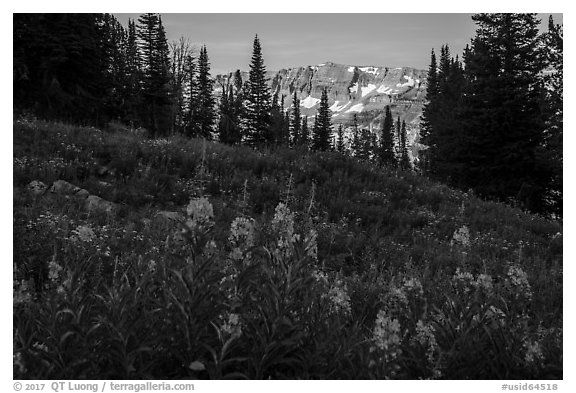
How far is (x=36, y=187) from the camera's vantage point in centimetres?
793

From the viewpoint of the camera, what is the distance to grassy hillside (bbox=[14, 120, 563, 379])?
2553 millimetres

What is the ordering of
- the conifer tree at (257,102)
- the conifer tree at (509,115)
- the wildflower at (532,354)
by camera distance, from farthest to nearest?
the conifer tree at (257,102)
the conifer tree at (509,115)
the wildflower at (532,354)

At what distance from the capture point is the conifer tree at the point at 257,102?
48312 mm

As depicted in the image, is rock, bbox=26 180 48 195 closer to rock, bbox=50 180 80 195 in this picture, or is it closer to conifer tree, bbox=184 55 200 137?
rock, bbox=50 180 80 195

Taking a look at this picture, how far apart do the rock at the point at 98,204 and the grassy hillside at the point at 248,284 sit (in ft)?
0.17

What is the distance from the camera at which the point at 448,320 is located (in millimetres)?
2996

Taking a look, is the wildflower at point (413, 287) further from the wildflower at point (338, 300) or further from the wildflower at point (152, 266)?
the wildflower at point (152, 266)

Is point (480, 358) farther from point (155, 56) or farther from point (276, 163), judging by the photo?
point (155, 56)

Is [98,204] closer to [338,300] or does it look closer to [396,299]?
[338,300]

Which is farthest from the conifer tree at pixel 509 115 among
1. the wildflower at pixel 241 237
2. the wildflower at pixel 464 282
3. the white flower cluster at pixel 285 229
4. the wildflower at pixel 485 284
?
the wildflower at pixel 241 237

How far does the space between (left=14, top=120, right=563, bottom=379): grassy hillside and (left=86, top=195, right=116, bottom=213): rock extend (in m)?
0.05

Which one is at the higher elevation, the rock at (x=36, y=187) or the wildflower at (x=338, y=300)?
the rock at (x=36, y=187)

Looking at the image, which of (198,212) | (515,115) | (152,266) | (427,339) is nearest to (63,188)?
(152,266)

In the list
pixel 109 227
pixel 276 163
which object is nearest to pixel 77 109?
pixel 276 163
